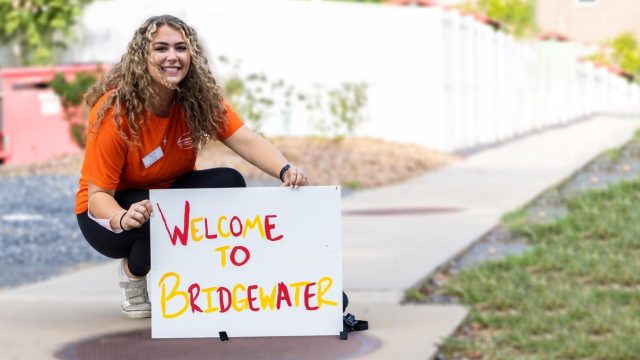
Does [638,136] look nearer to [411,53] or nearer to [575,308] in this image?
[411,53]

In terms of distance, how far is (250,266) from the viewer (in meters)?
5.72

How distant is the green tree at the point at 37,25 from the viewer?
22.3 metres

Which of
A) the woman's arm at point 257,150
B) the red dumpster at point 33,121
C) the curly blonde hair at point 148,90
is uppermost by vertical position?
the curly blonde hair at point 148,90

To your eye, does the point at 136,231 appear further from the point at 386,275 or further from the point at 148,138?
the point at 386,275

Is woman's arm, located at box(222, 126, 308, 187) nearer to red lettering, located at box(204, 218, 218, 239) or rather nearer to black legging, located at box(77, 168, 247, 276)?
black legging, located at box(77, 168, 247, 276)

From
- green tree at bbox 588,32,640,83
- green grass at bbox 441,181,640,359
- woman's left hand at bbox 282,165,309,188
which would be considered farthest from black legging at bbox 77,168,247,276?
green tree at bbox 588,32,640,83

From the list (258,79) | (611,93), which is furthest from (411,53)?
(611,93)

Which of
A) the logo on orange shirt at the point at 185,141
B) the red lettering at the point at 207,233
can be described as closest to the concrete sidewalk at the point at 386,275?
the red lettering at the point at 207,233

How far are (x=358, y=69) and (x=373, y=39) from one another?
52 centimetres

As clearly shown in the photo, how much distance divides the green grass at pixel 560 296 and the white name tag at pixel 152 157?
1.56 m

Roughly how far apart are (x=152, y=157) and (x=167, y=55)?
54cm

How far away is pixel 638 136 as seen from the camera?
69.3 feet

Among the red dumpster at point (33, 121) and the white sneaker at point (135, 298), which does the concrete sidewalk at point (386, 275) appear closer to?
the white sneaker at point (135, 298)

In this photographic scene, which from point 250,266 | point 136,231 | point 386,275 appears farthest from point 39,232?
point 250,266
